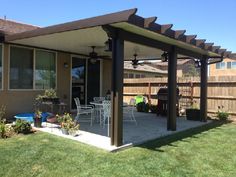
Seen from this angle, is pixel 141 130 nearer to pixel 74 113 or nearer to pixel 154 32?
pixel 154 32

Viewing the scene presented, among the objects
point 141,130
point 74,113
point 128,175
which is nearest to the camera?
point 128,175

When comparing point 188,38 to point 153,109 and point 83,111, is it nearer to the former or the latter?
point 83,111

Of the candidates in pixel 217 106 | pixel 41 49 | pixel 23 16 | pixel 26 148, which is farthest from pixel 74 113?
pixel 23 16

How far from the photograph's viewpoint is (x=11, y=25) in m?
10.1

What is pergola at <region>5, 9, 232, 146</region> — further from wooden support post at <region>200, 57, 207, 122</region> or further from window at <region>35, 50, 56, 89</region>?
wooden support post at <region>200, 57, 207, 122</region>

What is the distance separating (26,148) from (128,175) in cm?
249

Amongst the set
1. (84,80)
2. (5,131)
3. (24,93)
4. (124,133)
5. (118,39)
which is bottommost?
(124,133)

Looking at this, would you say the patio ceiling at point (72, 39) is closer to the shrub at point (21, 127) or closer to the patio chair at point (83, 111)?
the patio chair at point (83, 111)

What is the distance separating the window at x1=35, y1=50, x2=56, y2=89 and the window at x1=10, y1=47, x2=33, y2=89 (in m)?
0.26

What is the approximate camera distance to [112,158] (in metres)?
5.54

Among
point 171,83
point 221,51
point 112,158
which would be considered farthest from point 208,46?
Result: point 112,158

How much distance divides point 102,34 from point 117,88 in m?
1.86

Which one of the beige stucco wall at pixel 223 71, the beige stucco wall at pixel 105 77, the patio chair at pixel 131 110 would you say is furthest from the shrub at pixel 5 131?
the beige stucco wall at pixel 223 71

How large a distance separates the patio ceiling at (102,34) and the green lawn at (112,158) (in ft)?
8.81
